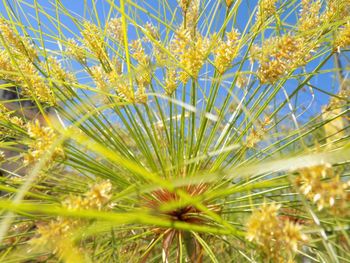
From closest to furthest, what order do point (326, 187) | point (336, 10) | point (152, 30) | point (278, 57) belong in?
point (326, 187) → point (278, 57) → point (336, 10) → point (152, 30)

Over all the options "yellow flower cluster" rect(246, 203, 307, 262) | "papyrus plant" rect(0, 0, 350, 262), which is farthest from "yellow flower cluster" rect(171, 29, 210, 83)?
"yellow flower cluster" rect(246, 203, 307, 262)

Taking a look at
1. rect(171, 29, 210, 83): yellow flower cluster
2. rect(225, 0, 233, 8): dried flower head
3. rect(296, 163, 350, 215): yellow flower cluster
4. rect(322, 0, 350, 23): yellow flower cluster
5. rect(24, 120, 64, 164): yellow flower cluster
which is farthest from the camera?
rect(225, 0, 233, 8): dried flower head

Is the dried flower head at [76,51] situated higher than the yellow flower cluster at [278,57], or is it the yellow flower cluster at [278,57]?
the dried flower head at [76,51]

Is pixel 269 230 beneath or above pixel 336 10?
beneath

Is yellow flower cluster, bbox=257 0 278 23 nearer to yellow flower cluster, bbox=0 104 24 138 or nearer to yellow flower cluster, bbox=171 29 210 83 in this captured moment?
yellow flower cluster, bbox=171 29 210 83

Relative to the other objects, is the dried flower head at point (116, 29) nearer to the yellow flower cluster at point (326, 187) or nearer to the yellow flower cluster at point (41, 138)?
the yellow flower cluster at point (41, 138)

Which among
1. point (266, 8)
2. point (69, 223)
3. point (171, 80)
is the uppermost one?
point (266, 8)

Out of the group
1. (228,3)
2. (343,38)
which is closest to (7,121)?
(228,3)

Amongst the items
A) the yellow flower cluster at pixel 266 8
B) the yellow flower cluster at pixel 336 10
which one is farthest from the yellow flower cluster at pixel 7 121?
the yellow flower cluster at pixel 336 10

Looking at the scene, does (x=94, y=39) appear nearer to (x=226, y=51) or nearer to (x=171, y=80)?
(x=171, y=80)
